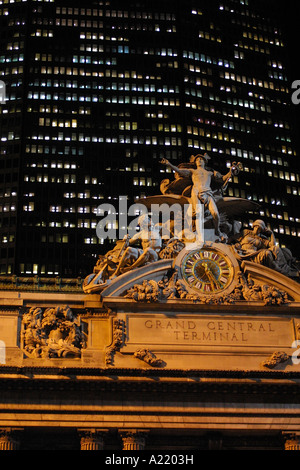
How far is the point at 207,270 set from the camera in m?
51.6

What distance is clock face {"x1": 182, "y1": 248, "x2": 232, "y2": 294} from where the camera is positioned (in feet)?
168

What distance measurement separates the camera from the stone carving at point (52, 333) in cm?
4781

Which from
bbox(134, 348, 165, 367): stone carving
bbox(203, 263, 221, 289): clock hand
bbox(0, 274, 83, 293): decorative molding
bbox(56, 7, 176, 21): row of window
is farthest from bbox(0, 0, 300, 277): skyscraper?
bbox(134, 348, 165, 367): stone carving

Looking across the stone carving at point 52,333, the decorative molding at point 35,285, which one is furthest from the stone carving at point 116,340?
the decorative molding at point 35,285

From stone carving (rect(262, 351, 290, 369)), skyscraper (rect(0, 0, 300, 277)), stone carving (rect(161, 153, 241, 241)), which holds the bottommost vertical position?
stone carving (rect(262, 351, 290, 369))

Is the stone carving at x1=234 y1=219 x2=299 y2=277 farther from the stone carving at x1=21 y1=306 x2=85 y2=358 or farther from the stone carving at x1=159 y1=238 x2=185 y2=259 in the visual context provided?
the stone carving at x1=21 y1=306 x2=85 y2=358

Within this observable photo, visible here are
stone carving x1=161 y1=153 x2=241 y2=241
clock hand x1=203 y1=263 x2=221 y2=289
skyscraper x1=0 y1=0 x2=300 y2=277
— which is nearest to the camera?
clock hand x1=203 y1=263 x2=221 y2=289

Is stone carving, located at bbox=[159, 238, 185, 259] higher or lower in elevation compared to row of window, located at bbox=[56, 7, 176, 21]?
lower

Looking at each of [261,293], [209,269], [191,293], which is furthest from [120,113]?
[261,293]

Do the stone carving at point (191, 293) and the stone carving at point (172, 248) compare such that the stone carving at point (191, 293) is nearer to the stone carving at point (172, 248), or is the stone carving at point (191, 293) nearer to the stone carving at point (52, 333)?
the stone carving at point (172, 248)

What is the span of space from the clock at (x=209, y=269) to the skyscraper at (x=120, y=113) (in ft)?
194

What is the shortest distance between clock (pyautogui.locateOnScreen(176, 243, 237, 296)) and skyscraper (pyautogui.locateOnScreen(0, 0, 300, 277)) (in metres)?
59.1

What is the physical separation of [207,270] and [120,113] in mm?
77725

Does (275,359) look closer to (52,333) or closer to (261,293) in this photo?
(261,293)
